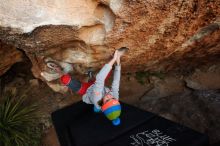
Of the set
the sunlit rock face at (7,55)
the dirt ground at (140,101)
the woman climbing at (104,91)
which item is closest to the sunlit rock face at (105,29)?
the woman climbing at (104,91)

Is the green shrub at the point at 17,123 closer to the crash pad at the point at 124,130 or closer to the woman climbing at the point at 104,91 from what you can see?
the crash pad at the point at 124,130

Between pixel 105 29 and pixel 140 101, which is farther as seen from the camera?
pixel 140 101

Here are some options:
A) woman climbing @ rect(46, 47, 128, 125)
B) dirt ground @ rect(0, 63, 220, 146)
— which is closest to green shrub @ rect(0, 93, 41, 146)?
dirt ground @ rect(0, 63, 220, 146)

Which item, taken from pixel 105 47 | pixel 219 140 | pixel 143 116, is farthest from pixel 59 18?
pixel 219 140

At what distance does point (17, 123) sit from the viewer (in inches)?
212

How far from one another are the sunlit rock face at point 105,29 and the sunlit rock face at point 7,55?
0.52 meters

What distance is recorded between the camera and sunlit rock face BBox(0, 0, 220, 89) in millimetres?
3730

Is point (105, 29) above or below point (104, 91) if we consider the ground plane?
above

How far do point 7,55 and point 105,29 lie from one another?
2131 millimetres

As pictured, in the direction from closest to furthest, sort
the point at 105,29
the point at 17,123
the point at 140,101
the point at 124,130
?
the point at 105,29
the point at 124,130
the point at 17,123
the point at 140,101

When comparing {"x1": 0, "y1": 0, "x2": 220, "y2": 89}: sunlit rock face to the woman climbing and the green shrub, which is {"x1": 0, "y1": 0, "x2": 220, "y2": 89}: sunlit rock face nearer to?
the woman climbing

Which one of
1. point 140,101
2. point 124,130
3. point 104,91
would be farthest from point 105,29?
point 140,101

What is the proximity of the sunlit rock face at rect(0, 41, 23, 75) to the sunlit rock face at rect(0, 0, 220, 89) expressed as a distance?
1.70 ft

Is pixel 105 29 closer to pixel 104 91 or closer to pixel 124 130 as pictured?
pixel 104 91
